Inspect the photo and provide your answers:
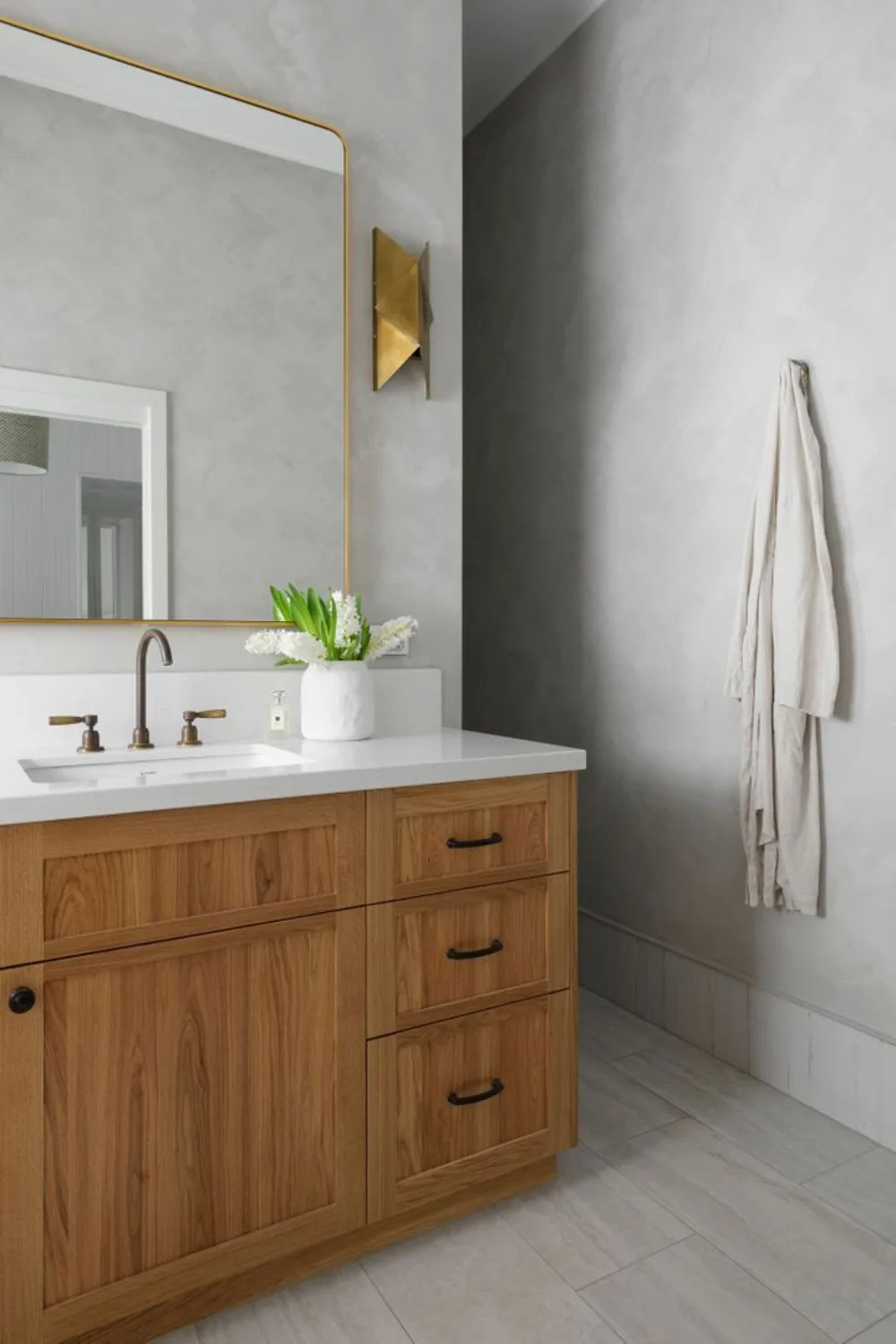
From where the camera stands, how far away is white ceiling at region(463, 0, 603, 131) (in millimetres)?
2615

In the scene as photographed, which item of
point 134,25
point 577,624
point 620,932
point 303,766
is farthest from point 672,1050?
point 134,25

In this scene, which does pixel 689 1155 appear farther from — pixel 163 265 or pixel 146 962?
pixel 163 265

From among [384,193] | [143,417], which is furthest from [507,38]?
[143,417]

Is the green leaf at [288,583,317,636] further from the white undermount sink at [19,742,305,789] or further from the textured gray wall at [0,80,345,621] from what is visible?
the white undermount sink at [19,742,305,789]

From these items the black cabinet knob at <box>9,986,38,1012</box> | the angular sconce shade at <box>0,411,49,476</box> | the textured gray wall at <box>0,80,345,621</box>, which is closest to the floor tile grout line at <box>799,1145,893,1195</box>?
the black cabinet knob at <box>9,986,38,1012</box>

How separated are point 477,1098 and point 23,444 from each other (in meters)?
1.52

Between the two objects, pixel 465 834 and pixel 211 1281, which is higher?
pixel 465 834

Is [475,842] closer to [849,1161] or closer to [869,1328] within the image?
[869,1328]

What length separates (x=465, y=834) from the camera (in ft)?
5.23

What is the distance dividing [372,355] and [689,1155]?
6.34 feet

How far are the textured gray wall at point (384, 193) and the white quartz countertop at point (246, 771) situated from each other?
10.7 inches

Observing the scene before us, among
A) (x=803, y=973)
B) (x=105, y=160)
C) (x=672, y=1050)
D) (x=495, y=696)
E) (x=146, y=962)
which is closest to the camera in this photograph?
(x=146, y=962)

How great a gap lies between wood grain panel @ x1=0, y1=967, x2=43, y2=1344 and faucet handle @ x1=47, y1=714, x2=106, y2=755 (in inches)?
22.2

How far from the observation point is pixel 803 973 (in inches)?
81.7
